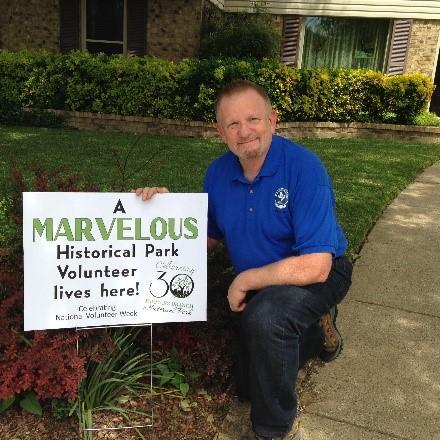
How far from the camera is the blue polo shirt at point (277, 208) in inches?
84.7

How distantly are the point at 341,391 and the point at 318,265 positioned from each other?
817 mm

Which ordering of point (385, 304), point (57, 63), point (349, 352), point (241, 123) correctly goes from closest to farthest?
point (241, 123)
point (349, 352)
point (385, 304)
point (57, 63)

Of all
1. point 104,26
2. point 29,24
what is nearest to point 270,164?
point 104,26

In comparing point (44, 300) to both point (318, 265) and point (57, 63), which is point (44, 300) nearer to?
point (318, 265)

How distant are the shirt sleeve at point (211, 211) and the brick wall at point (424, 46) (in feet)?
39.7

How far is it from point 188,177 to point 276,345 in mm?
4057

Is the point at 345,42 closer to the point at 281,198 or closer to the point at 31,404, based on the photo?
the point at 281,198

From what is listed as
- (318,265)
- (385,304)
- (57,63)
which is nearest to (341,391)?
(318,265)

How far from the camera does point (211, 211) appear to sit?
256cm

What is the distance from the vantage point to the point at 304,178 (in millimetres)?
2197

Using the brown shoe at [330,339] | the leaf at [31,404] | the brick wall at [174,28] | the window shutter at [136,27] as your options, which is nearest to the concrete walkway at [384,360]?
the brown shoe at [330,339]

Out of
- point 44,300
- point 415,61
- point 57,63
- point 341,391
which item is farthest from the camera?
point 415,61

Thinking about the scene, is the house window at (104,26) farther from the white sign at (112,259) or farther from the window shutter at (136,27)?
the white sign at (112,259)

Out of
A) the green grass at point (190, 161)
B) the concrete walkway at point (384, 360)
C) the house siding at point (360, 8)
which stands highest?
the house siding at point (360, 8)
